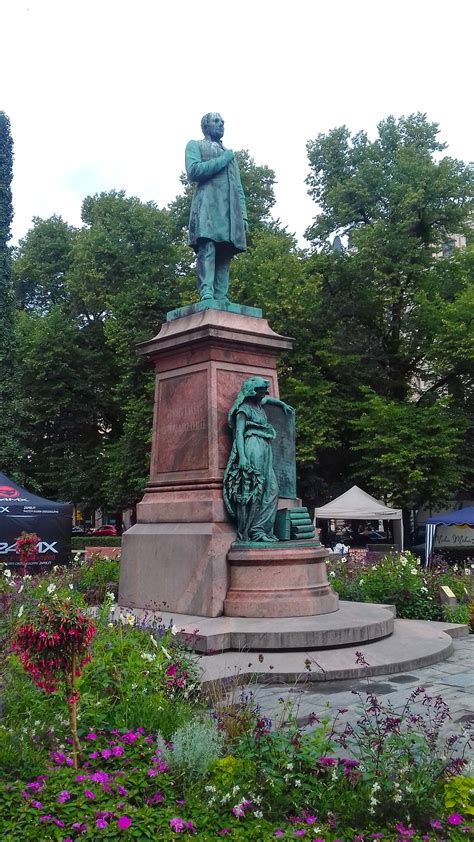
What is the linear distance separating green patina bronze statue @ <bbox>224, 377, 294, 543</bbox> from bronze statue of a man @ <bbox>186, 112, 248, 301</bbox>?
5.60 feet

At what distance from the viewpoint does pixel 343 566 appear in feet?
43.8

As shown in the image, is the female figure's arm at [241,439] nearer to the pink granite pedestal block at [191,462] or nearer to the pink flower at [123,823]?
the pink granite pedestal block at [191,462]

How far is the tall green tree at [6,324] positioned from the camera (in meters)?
30.7

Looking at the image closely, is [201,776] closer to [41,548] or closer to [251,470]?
[251,470]

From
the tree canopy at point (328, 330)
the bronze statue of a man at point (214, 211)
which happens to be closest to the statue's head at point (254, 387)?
the bronze statue of a man at point (214, 211)

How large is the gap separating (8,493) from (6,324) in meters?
12.8

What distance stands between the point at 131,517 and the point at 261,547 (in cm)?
2628

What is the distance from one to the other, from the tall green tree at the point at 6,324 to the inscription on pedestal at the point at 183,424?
842 inches

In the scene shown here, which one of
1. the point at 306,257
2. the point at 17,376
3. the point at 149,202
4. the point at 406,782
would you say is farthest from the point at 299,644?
the point at 149,202

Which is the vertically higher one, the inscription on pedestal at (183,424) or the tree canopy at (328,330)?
the tree canopy at (328,330)

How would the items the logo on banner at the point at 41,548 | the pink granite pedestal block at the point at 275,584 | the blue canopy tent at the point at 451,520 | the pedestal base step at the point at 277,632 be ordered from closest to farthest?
the pedestal base step at the point at 277,632 → the pink granite pedestal block at the point at 275,584 → the logo on banner at the point at 41,548 → the blue canopy tent at the point at 451,520

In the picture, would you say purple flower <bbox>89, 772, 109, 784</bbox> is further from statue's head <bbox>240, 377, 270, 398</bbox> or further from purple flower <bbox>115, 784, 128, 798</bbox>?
statue's head <bbox>240, 377, 270, 398</bbox>

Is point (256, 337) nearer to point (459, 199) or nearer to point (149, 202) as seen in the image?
point (459, 199)

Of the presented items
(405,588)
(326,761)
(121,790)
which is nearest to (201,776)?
(121,790)
